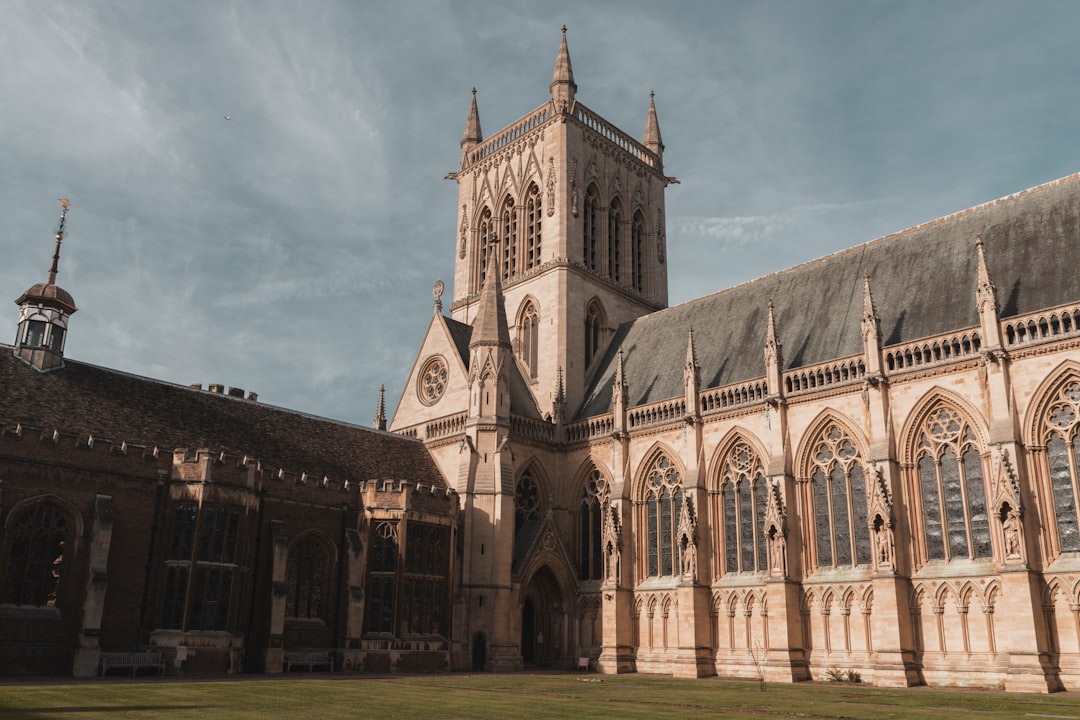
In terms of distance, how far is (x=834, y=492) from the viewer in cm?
3484

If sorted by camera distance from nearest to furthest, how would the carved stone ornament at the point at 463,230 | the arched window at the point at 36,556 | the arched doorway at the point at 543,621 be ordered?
1. the arched window at the point at 36,556
2. the arched doorway at the point at 543,621
3. the carved stone ornament at the point at 463,230

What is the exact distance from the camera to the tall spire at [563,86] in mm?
53531

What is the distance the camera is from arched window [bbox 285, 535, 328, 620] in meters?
35.1

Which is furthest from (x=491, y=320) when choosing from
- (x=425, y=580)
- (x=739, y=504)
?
(x=739, y=504)

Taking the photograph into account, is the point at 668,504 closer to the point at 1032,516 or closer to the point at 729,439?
the point at 729,439

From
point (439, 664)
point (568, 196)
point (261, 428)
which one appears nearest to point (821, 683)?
point (439, 664)

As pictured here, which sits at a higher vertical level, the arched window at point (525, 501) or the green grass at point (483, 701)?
the arched window at point (525, 501)

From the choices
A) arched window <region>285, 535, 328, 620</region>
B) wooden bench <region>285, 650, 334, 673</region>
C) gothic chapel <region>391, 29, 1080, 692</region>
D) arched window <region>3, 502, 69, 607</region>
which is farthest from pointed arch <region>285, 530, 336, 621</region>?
arched window <region>3, 502, 69, 607</region>

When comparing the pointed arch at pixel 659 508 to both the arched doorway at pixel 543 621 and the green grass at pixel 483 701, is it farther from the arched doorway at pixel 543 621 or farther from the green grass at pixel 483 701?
the green grass at pixel 483 701

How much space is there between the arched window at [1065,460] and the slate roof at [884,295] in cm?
347

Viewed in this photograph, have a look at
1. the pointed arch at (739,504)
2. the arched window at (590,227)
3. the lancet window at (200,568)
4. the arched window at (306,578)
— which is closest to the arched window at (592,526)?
the pointed arch at (739,504)

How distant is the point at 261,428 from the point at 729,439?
20349mm

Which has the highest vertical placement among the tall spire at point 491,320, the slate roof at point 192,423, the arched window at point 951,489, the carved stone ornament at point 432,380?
the tall spire at point 491,320

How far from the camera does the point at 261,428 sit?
129 feet
